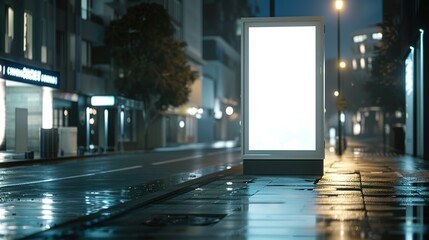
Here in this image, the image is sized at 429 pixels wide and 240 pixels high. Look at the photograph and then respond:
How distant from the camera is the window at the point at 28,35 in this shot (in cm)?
4394

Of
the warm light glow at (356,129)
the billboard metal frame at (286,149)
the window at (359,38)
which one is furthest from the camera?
the window at (359,38)

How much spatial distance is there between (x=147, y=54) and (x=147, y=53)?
0.13 m

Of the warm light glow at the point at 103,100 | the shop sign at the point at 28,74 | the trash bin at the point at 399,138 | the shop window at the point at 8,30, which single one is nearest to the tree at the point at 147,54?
the warm light glow at the point at 103,100

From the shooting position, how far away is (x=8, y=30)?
4169 centimetres

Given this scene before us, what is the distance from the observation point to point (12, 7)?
42469 mm

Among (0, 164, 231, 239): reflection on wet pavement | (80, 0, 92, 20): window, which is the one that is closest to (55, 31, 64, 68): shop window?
(80, 0, 92, 20): window

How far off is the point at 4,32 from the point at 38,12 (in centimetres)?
538

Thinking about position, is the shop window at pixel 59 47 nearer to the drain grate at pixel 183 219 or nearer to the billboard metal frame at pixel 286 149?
the billboard metal frame at pixel 286 149

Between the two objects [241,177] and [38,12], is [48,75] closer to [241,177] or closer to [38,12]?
[38,12]

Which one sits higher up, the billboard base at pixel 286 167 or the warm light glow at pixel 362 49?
the warm light glow at pixel 362 49

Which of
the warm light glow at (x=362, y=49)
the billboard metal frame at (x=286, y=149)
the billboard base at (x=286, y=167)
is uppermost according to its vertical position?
the warm light glow at (x=362, y=49)

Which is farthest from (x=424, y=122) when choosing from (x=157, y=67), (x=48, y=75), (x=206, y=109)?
(x=206, y=109)

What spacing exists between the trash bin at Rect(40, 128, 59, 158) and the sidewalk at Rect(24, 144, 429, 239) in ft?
69.7

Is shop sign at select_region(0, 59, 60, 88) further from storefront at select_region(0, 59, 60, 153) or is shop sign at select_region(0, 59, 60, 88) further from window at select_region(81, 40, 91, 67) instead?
window at select_region(81, 40, 91, 67)
